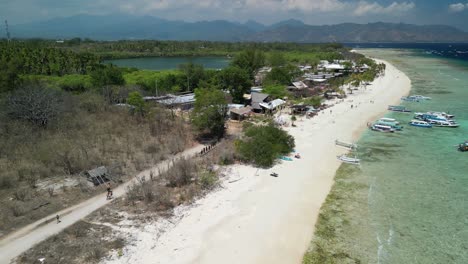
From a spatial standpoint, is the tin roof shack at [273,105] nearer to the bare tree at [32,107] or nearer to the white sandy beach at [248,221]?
the white sandy beach at [248,221]

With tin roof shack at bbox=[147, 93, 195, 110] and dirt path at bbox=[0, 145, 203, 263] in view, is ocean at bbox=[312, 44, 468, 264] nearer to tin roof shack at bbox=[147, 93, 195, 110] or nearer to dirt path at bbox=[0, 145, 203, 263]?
dirt path at bbox=[0, 145, 203, 263]

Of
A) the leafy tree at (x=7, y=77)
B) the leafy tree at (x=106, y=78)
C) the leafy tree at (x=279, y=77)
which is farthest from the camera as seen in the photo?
the leafy tree at (x=279, y=77)

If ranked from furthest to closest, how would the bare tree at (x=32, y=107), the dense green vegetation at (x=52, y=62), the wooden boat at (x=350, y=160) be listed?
the dense green vegetation at (x=52, y=62), the bare tree at (x=32, y=107), the wooden boat at (x=350, y=160)

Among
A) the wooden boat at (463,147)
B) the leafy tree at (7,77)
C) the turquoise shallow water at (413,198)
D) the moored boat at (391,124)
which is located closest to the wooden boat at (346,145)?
the turquoise shallow water at (413,198)

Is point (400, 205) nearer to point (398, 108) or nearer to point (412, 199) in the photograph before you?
point (412, 199)

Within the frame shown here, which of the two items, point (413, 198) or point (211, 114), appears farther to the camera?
point (211, 114)

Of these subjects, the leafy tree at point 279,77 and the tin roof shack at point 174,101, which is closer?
the tin roof shack at point 174,101

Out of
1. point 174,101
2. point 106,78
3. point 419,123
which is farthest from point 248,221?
point 106,78
